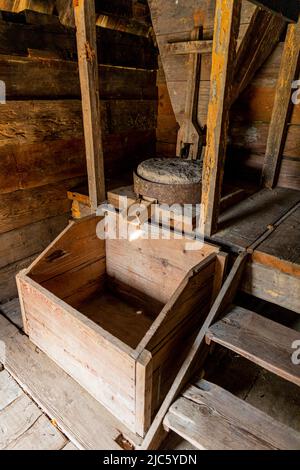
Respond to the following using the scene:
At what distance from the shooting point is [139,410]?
4.14ft

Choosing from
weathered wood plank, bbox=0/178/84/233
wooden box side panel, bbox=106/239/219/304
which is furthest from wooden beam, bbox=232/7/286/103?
weathered wood plank, bbox=0/178/84/233

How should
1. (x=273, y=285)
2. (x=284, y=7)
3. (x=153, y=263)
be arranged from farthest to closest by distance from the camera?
(x=153, y=263), (x=284, y=7), (x=273, y=285)

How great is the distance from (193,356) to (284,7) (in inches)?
78.8

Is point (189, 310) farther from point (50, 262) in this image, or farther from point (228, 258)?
point (50, 262)

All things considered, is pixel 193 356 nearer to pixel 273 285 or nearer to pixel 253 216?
pixel 273 285

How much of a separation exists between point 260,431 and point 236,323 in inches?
17.7

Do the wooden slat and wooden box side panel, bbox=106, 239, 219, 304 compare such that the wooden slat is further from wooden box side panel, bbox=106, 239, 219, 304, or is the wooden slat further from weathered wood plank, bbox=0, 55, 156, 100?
weathered wood plank, bbox=0, 55, 156, 100

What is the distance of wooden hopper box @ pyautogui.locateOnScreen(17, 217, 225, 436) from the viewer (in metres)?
1.25

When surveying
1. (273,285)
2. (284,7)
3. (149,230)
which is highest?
(284,7)

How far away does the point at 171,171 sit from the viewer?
77.0 inches

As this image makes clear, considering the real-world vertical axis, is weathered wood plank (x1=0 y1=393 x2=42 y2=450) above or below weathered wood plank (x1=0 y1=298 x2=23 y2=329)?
below

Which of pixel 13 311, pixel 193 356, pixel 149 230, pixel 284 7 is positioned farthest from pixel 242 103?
pixel 13 311

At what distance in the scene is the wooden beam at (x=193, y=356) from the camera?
48.3 inches
